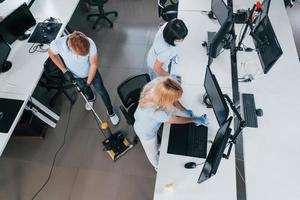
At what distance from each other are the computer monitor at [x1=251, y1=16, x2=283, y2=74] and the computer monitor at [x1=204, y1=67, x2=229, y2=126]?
0.63 metres

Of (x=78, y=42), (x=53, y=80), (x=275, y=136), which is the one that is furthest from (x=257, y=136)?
(x=53, y=80)

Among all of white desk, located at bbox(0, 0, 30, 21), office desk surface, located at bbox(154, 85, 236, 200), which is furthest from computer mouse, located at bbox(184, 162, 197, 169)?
white desk, located at bbox(0, 0, 30, 21)

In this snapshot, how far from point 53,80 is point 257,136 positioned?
8.57 feet

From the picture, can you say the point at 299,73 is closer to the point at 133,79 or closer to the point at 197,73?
the point at 197,73

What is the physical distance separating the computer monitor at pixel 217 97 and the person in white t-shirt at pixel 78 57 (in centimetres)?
125

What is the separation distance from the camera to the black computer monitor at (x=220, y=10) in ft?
9.29

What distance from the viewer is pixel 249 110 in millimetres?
2457

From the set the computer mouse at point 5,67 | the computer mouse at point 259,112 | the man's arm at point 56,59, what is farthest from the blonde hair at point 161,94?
the computer mouse at point 5,67

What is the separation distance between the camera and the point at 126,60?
4105 millimetres

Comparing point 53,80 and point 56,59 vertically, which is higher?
point 56,59

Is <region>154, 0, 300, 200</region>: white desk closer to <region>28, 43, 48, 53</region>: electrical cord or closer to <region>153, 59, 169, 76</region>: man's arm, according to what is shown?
<region>153, 59, 169, 76</region>: man's arm

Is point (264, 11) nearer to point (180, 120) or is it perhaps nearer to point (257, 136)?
point (257, 136)

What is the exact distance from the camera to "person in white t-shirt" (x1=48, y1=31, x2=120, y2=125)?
7.89 feet

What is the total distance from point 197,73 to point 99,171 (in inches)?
67.3
